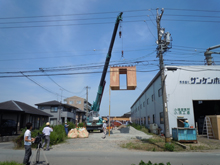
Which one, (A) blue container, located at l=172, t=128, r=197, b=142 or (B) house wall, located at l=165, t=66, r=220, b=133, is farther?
(B) house wall, located at l=165, t=66, r=220, b=133

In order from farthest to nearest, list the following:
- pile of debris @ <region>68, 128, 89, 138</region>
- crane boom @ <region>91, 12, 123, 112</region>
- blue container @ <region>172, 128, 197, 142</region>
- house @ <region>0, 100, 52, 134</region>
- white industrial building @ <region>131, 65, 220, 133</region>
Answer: house @ <region>0, 100, 52, 134</region> < white industrial building @ <region>131, 65, 220, 133</region> < pile of debris @ <region>68, 128, 89, 138</region> < crane boom @ <region>91, 12, 123, 112</region> < blue container @ <region>172, 128, 197, 142</region>

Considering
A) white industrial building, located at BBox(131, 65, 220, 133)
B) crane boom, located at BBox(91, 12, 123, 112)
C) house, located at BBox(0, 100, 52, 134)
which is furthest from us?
house, located at BBox(0, 100, 52, 134)

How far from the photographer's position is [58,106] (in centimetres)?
4347

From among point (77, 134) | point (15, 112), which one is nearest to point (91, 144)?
point (77, 134)

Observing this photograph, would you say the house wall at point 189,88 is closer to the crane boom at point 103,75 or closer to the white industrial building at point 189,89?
the white industrial building at point 189,89

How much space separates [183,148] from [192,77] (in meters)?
9.60

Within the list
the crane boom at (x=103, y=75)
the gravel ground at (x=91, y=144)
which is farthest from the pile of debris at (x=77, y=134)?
the crane boom at (x=103, y=75)

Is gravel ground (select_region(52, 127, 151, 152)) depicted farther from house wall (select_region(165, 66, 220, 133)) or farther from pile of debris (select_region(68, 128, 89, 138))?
house wall (select_region(165, 66, 220, 133))

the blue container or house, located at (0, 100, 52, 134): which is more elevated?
house, located at (0, 100, 52, 134)

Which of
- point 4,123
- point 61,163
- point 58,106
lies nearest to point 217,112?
point 61,163

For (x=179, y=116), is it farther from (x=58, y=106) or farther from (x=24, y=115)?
(x=58, y=106)

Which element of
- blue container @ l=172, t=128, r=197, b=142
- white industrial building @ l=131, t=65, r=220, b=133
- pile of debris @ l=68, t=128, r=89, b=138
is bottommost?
pile of debris @ l=68, t=128, r=89, b=138

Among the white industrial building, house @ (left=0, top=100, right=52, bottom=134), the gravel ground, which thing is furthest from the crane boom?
house @ (left=0, top=100, right=52, bottom=134)

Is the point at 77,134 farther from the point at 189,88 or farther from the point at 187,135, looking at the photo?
the point at 189,88
